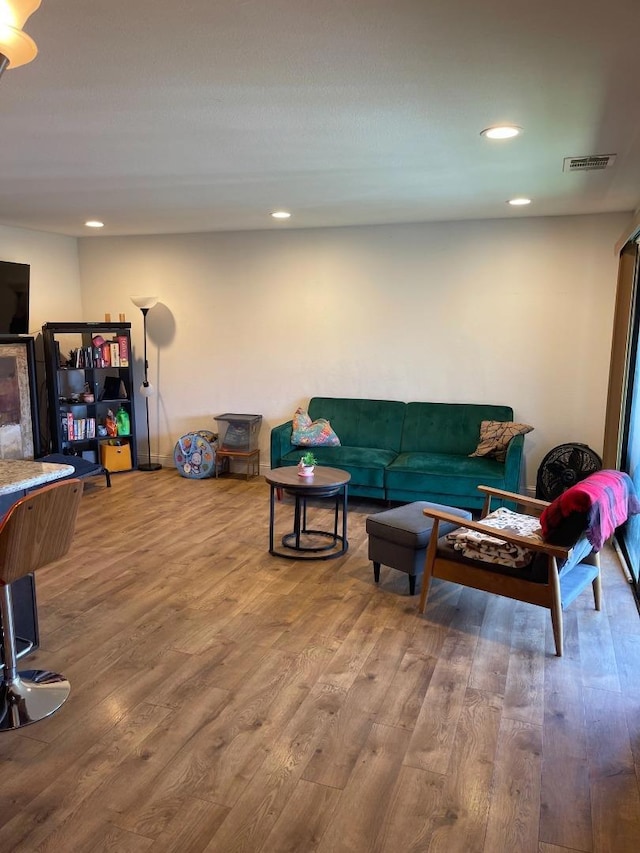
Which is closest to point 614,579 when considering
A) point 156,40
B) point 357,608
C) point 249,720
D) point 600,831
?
point 357,608

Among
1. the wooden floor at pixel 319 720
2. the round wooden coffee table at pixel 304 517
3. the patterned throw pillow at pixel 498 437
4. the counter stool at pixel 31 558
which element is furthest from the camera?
the patterned throw pillow at pixel 498 437

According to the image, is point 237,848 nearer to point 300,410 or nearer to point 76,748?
point 76,748

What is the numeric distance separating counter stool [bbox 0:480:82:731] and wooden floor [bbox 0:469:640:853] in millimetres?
82

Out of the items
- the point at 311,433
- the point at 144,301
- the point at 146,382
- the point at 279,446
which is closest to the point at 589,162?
the point at 311,433

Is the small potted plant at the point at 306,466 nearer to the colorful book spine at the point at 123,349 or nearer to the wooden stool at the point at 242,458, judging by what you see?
the wooden stool at the point at 242,458

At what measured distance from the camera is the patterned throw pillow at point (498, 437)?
16.1ft

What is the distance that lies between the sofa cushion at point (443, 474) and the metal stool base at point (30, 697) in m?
3.01

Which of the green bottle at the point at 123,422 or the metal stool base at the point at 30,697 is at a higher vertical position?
the green bottle at the point at 123,422

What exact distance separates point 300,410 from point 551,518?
3196 millimetres

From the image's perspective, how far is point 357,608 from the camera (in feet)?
10.9

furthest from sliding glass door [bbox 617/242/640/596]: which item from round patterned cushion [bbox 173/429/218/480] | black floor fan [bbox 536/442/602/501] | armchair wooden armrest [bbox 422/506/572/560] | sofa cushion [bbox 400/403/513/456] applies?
round patterned cushion [bbox 173/429/218/480]

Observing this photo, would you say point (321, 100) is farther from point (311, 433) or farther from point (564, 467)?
point (564, 467)

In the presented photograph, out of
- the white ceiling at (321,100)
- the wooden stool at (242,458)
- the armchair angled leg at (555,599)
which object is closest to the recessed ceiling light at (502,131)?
the white ceiling at (321,100)

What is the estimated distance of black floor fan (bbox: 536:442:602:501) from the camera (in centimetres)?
477
